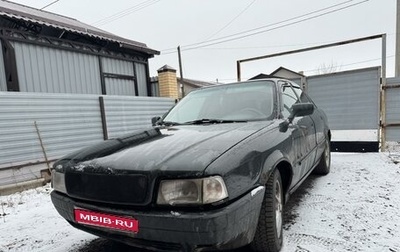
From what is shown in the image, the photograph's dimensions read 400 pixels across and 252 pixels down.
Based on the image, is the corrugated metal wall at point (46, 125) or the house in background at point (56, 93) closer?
the corrugated metal wall at point (46, 125)

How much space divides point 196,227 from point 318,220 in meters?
1.88

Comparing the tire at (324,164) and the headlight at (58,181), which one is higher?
the headlight at (58,181)

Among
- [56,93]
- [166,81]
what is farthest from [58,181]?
[166,81]

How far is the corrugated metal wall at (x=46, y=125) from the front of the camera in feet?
17.0

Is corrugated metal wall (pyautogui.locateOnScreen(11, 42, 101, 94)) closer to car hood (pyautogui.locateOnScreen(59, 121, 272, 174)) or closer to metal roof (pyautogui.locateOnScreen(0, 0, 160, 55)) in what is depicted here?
metal roof (pyautogui.locateOnScreen(0, 0, 160, 55))

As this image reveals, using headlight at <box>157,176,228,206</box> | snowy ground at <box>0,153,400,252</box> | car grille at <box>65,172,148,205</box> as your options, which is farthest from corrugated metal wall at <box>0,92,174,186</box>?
headlight at <box>157,176,228,206</box>

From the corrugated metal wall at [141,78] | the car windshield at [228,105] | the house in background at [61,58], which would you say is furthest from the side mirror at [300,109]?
the corrugated metal wall at [141,78]

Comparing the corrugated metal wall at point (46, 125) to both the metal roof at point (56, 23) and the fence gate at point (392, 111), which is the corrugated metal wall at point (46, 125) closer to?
the metal roof at point (56, 23)

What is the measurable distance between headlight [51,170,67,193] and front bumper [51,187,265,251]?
49cm

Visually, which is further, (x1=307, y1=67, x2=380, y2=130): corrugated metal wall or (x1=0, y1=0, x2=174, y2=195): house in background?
(x1=307, y1=67, x2=380, y2=130): corrugated metal wall

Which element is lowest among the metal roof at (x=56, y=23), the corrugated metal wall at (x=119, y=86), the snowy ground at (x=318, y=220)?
the snowy ground at (x=318, y=220)

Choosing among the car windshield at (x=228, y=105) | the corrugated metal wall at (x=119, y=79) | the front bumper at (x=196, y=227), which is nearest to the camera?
the front bumper at (x=196, y=227)

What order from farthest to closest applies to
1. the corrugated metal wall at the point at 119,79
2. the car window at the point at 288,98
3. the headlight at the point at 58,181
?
the corrugated metal wall at the point at 119,79 < the car window at the point at 288,98 < the headlight at the point at 58,181

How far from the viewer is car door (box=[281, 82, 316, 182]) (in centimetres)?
294
